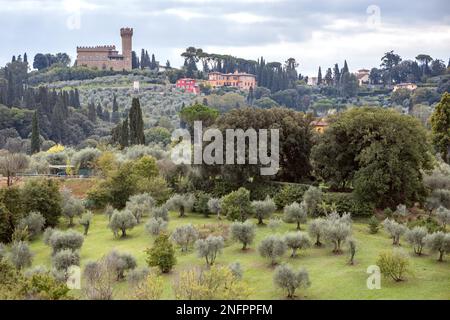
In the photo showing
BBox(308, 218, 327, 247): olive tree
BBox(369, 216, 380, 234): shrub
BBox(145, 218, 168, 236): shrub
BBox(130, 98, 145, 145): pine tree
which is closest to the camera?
BBox(308, 218, 327, 247): olive tree

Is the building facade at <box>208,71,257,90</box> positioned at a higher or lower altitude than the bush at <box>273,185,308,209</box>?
higher

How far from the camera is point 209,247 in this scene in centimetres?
2525

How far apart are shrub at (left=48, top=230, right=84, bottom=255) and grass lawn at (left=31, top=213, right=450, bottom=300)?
1.93ft

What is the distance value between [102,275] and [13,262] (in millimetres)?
6257

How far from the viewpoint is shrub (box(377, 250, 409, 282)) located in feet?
72.2

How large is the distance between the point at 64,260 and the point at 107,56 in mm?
119173

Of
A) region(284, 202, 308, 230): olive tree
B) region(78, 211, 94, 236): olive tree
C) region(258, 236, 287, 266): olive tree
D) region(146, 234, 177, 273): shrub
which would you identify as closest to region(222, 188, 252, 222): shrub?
region(284, 202, 308, 230): olive tree

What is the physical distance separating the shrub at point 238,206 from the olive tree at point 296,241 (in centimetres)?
680

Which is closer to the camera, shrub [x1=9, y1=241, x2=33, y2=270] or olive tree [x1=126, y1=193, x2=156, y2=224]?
shrub [x1=9, y1=241, x2=33, y2=270]

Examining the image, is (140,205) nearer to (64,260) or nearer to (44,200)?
(44,200)

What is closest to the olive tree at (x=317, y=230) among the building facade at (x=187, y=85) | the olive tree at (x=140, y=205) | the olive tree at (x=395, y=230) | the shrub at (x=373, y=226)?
the olive tree at (x=395, y=230)

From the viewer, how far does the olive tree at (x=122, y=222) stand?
3114 centimetres

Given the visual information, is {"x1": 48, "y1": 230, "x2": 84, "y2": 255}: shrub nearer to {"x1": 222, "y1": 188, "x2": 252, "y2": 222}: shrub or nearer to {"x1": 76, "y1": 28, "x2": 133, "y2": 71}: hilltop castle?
{"x1": 222, "y1": 188, "x2": 252, "y2": 222}: shrub

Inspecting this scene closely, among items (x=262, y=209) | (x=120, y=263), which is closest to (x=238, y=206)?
(x=262, y=209)
